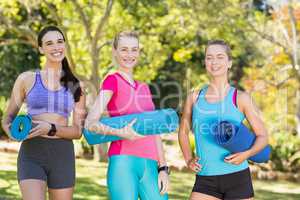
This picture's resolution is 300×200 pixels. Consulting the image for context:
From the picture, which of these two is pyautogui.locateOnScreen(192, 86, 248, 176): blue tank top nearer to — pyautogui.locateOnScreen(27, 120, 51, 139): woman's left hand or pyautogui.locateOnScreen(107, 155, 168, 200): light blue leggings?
pyautogui.locateOnScreen(107, 155, 168, 200): light blue leggings

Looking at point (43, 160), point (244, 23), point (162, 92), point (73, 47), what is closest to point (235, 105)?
point (43, 160)

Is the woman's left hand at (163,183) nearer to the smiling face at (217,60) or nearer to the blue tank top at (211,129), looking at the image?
the blue tank top at (211,129)

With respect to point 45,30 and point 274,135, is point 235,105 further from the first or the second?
point 274,135

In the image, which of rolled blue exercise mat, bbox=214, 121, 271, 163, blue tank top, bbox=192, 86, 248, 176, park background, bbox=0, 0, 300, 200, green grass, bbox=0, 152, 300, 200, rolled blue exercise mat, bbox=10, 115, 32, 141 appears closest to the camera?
rolled blue exercise mat, bbox=10, 115, 32, 141

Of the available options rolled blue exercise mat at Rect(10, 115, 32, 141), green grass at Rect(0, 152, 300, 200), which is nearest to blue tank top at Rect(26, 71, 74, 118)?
→ rolled blue exercise mat at Rect(10, 115, 32, 141)

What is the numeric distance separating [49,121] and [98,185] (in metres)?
5.69

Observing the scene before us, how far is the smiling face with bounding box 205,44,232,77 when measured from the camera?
353 centimetres

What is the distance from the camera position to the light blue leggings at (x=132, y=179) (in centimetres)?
336

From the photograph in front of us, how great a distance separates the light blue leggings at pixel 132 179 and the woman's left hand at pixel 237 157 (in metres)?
0.52

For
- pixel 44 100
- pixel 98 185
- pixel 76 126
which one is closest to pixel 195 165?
pixel 76 126

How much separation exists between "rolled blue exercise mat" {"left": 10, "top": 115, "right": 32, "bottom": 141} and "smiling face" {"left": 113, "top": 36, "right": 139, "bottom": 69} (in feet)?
2.61

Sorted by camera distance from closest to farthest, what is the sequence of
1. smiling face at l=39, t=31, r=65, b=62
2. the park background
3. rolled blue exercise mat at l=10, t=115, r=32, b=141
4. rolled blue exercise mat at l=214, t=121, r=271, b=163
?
1. rolled blue exercise mat at l=10, t=115, r=32, b=141
2. rolled blue exercise mat at l=214, t=121, r=271, b=163
3. smiling face at l=39, t=31, r=65, b=62
4. the park background

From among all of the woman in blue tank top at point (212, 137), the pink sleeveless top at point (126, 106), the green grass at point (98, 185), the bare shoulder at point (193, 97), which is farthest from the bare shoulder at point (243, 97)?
the green grass at point (98, 185)

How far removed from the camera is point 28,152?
3420 millimetres
